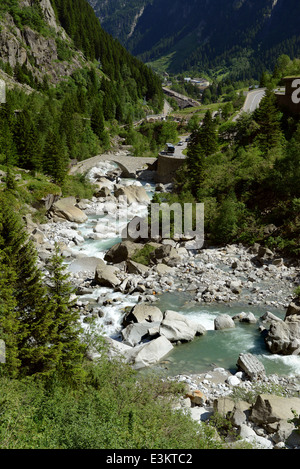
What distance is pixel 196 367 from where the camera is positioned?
19.0 metres

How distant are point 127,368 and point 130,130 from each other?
286 feet

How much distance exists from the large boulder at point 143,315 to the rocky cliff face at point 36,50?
99931mm

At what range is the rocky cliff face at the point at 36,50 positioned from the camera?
337 ft

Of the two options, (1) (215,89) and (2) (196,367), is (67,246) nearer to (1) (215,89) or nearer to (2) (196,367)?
(2) (196,367)

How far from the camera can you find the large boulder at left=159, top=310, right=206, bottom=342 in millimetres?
20953

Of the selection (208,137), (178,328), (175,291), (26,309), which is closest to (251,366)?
(178,328)

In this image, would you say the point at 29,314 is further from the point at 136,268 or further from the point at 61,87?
the point at 61,87

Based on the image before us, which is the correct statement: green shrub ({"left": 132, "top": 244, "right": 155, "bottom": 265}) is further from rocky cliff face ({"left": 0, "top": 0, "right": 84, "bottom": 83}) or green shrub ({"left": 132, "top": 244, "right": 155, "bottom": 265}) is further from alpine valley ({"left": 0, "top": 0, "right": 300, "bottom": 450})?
rocky cliff face ({"left": 0, "top": 0, "right": 84, "bottom": 83})

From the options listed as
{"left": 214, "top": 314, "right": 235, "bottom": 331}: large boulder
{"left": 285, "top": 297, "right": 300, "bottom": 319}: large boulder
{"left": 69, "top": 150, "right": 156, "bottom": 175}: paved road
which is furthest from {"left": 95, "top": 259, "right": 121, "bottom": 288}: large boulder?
{"left": 69, "top": 150, "right": 156, "bottom": 175}: paved road

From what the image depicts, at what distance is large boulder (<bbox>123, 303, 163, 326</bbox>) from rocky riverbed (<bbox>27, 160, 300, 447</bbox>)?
7 centimetres

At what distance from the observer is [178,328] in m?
21.2

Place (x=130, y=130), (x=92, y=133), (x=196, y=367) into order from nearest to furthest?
(x=196, y=367) < (x=92, y=133) < (x=130, y=130)
